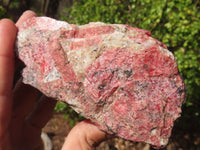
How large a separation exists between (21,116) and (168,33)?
2.33 meters

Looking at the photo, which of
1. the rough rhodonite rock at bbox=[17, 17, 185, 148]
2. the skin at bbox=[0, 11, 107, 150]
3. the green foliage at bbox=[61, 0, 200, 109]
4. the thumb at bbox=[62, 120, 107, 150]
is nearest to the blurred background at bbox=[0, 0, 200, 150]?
the green foliage at bbox=[61, 0, 200, 109]

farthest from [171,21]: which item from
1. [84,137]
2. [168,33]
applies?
[84,137]

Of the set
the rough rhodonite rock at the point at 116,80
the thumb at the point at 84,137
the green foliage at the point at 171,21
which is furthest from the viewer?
the green foliage at the point at 171,21

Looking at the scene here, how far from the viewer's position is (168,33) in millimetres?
3061

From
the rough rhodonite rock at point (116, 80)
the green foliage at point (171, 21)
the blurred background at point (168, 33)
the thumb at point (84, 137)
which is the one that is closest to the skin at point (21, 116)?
the thumb at point (84, 137)

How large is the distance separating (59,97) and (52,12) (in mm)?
4563

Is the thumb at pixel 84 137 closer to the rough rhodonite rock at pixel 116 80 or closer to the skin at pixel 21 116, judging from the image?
the skin at pixel 21 116

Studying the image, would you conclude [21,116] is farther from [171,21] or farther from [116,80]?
[171,21]

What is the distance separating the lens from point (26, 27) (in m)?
1.79

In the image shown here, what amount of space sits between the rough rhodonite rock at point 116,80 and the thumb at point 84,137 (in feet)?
0.46

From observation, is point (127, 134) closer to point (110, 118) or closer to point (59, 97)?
point (110, 118)

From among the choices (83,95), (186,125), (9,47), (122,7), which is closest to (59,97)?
(83,95)

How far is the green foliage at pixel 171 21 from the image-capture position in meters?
2.88

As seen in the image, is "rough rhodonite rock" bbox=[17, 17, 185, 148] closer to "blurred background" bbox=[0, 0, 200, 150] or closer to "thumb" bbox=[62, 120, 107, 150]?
"thumb" bbox=[62, 120, 107, 150]
